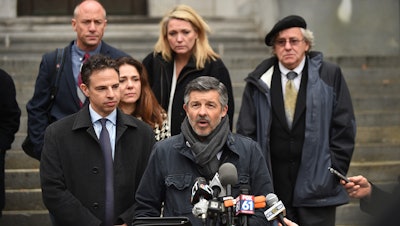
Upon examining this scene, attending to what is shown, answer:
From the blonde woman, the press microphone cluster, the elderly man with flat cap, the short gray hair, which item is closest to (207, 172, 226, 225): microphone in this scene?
the press microphone cluster

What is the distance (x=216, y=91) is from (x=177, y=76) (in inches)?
72.9

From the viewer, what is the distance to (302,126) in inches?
256

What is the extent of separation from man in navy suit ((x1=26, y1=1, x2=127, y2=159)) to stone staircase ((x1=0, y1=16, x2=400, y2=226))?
1507mm

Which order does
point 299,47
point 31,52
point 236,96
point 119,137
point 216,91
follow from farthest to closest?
point 31,52, point 236,96, point 299,47, point 119,137, point 216,91

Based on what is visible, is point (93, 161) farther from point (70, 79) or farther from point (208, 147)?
point (70, 79)

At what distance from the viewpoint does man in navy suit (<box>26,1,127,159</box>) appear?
22.3 ft

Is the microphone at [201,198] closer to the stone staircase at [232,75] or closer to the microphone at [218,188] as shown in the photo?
the microphone at [218,188]

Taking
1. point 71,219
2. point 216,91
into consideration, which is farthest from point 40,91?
point 216,91

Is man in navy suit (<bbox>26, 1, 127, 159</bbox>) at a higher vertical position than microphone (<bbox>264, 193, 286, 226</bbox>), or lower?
higher

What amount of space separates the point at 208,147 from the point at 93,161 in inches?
37.6

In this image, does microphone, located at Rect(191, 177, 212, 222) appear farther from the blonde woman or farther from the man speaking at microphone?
the blonde woman

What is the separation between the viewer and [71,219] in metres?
5.50

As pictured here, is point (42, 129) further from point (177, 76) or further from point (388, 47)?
point (388, 47)

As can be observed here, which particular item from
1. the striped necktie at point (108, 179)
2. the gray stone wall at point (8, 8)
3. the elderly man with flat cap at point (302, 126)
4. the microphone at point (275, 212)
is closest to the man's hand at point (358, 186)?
the microphone at point (275, 212)
